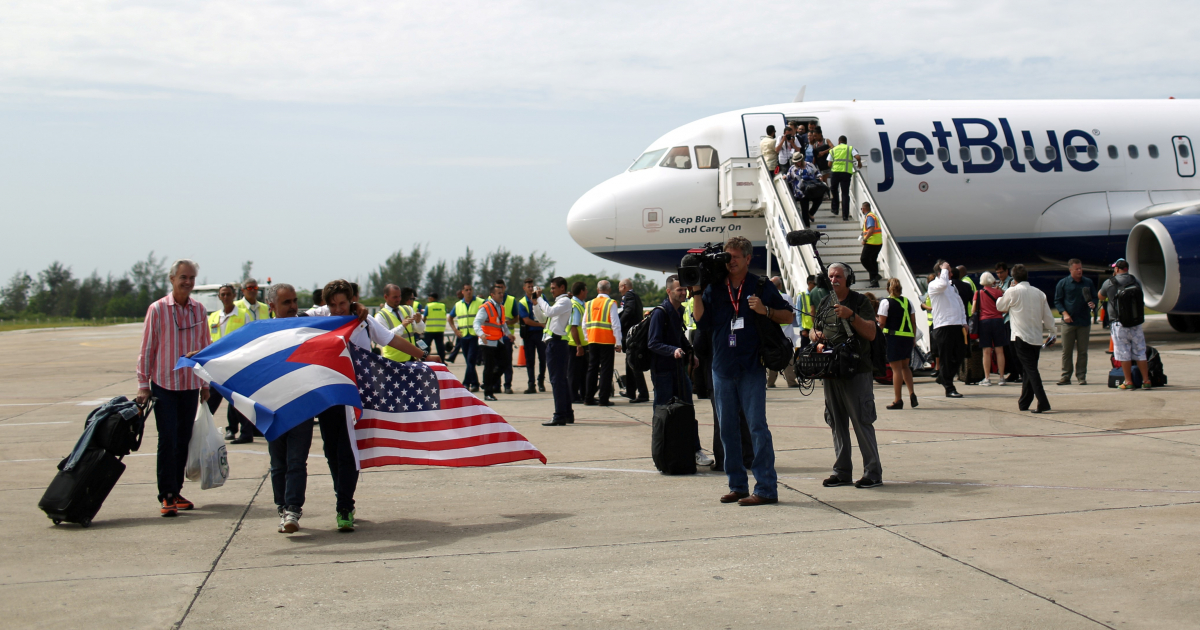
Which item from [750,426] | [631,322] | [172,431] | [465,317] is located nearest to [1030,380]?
[631,322]

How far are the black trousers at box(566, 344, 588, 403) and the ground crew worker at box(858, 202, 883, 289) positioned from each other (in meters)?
5.63

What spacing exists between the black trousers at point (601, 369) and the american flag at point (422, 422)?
5409 mm

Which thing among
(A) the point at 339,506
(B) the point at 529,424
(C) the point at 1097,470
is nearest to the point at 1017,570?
(C) the point at 1097,470

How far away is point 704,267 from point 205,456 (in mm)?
3437

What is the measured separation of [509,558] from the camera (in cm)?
486

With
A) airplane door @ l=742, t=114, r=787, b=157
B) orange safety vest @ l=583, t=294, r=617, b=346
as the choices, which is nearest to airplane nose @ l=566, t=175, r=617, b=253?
airplane door @ l=742, t=114, r=787, b=157

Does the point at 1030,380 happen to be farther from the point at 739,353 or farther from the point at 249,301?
the point at 249,301

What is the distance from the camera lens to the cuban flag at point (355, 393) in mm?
5551

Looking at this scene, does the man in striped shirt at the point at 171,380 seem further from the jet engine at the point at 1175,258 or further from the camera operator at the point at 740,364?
the jet engine at the point at 1175,258

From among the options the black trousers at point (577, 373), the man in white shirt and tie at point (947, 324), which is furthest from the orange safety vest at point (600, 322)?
the man in white shirt and tie at point (947, 324)

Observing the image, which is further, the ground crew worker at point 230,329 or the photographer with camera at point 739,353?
the ground crew worker at point 230,329

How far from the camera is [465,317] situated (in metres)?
13.9

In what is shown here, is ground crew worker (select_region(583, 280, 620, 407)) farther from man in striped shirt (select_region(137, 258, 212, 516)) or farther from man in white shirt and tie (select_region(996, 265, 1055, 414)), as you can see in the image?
man in striped shirt (select_region(137, 258, 212, 516))

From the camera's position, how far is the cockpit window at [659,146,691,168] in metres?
17.5
